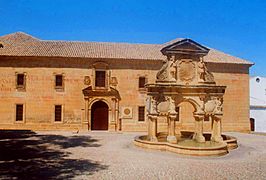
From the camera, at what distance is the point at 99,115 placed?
78.1ft

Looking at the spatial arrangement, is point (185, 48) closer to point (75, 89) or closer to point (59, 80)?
point (75, 89)

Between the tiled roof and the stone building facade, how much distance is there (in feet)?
0.27

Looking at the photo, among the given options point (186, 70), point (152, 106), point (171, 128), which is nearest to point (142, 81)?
point (186, 70)

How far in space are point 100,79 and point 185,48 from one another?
1003 cm

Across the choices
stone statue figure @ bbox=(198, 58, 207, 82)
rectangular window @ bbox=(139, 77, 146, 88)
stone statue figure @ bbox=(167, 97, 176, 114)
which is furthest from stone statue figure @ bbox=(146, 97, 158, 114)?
rectangular window @ bbox=(139, 77, 146, 88)

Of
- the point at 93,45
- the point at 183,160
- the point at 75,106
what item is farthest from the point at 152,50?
the point at 183,160

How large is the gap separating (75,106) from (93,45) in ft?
21.3

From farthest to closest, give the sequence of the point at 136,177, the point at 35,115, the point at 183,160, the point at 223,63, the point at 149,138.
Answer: the point at 223,63 → the point at 35,115 → the point at 149,138 → the point at 183,160 → the point at 136,177

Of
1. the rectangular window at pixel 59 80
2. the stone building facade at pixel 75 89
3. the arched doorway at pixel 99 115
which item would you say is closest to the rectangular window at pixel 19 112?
the stone building facade at pixel 75 89

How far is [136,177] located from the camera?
28.1 ft

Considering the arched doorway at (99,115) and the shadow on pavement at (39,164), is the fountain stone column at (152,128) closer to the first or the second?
the shadow on pavement at (39,164)

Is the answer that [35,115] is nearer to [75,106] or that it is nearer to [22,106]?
[22,106]

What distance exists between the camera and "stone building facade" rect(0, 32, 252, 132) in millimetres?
22891

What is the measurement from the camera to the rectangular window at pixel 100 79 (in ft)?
77.2
